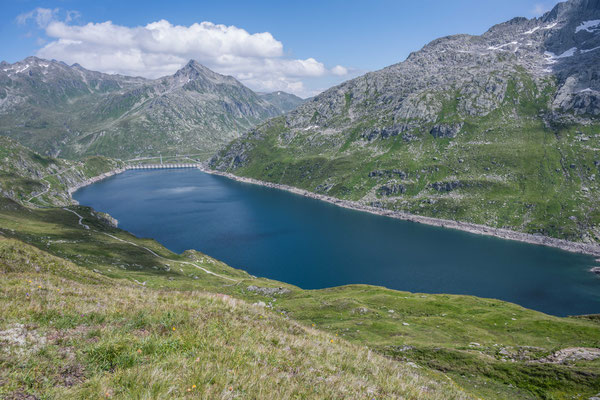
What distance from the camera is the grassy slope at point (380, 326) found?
9059 millimetres

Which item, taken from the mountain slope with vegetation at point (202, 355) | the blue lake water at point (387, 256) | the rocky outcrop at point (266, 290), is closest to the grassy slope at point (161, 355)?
the mountain slope with vegetation at point (202, 355)

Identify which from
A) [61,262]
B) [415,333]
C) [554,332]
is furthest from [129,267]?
[554,332]

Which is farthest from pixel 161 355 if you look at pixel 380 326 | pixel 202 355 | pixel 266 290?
pixel 266 290

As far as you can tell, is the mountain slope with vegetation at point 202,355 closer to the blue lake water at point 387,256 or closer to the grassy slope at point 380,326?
the grassy slope at point 380,326

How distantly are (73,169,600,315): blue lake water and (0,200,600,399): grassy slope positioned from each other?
4432 centimetres

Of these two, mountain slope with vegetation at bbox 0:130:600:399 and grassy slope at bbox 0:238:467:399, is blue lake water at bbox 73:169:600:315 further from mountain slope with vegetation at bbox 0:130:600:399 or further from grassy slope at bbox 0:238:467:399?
grassy slope at bbox 0:238:467:399

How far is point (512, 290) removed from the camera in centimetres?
11038

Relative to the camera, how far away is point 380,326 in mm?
41750

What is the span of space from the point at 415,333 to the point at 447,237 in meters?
148

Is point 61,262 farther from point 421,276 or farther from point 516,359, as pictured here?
point 421,276

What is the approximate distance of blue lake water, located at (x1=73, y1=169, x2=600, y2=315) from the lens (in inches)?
4368

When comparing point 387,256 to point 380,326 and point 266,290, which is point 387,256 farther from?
point 380,326

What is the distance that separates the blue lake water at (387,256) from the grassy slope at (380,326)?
44.3 m

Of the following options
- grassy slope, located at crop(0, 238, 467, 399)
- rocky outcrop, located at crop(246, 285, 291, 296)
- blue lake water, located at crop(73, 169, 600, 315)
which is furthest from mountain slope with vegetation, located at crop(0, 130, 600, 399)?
blue lake water, located at crop(73, 169, 600, 315)
